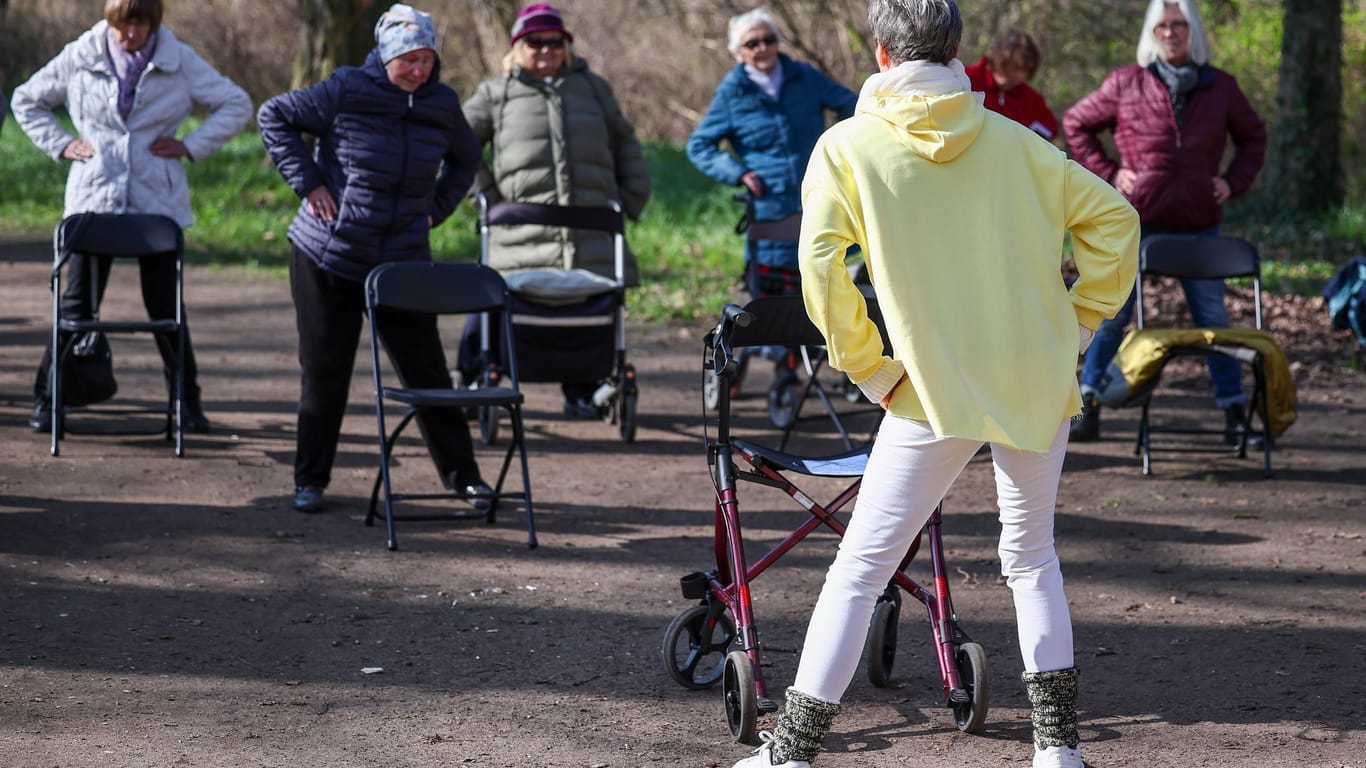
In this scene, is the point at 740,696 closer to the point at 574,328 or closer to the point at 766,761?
the point at 766,761

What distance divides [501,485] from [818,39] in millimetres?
11971

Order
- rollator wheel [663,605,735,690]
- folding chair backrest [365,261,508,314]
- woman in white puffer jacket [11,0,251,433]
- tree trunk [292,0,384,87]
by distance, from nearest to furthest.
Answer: rollator wheel [663,605,735,690]
folding chair backrest [365,261,508,314]
woman in white puffer jacket [11,0,251,433]
tree trunk [292,0,384,87]

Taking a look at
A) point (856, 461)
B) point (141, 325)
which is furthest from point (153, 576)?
point (856, 461)

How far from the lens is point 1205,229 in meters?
8.25

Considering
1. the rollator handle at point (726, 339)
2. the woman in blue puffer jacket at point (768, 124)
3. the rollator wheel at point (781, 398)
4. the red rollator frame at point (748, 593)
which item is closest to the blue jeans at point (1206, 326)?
the rollator wheel at point (781, 398)

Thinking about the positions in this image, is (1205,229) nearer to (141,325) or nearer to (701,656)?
(701,656)

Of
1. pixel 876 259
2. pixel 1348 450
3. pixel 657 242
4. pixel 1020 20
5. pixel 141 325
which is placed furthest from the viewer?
pixel 1020 20

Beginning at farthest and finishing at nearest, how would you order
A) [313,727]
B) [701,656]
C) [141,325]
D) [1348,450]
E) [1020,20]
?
1. [1020,20]
2. [1348,450]
3. [141,325]
4. [701,656]
5. [313,727]

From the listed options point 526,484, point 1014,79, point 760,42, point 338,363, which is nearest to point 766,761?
point 526,484

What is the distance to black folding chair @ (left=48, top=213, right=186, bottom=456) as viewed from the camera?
7.64 meters


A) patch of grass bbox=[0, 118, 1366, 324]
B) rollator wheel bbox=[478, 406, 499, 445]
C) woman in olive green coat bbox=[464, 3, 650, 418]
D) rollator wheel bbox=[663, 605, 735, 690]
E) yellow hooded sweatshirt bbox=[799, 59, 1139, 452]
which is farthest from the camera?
patch of grass bbox=[0, 118, 1366, 324]

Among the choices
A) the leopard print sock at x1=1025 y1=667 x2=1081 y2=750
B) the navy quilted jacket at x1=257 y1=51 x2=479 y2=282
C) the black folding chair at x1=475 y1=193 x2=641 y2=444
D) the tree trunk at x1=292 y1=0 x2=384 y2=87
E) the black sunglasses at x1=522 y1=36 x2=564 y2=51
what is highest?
the tree trunk at x1=292 y1=0 x2=384 y2=87

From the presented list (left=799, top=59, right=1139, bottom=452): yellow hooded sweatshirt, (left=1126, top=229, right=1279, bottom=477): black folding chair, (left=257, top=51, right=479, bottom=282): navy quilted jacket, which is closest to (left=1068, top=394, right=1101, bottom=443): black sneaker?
(left=1126, top=229, right=1279, bottom=477): black folding chair

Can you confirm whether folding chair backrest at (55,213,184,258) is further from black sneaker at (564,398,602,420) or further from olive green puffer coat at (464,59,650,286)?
black sneaker at (564,398,602,420)
